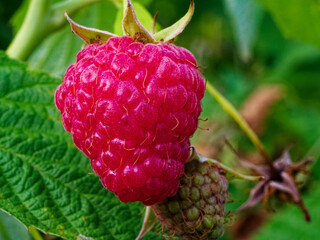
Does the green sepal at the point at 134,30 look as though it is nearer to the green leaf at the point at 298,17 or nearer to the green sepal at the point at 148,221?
the green sepal at the point at 148,221

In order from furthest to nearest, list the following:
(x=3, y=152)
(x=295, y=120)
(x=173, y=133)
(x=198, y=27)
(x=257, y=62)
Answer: (x=257, y=62) < (x=198, y=27) < (x=295, y=120) < (x=3, y=152) < (x=173, y=133)

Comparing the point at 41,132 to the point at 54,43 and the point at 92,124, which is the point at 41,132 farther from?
the point at 54,43

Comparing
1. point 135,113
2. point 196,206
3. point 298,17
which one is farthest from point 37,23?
point 298,17

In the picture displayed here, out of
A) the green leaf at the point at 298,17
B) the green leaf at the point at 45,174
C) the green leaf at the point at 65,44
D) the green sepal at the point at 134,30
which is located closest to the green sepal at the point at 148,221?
the green leaf at the point at 45,174

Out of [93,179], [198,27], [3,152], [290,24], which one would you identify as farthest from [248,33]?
[198,27]

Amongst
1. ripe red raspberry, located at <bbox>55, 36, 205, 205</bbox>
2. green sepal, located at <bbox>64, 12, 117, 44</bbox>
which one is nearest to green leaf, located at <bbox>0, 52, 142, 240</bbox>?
ripe red raspberry, located at <bbox>55, 36, 205, 205</bbox>

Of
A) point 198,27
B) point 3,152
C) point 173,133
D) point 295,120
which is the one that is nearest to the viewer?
point 173,133
